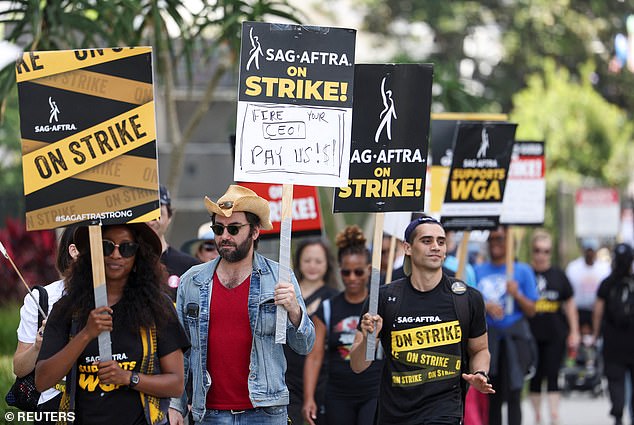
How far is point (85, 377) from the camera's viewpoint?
602 cm

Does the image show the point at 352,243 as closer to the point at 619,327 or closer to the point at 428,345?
the point at 428,345

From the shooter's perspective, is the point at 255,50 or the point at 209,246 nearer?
the point at 255,50

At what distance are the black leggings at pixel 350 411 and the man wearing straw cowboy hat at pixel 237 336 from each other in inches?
91.0

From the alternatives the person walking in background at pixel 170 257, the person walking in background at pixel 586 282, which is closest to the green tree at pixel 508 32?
the person walking in background at pixel 586 282

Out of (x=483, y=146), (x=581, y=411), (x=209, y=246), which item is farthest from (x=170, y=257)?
(x=581, y=411)

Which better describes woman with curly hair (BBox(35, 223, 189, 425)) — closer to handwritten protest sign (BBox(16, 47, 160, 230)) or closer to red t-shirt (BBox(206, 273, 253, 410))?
handwritten protest sign (BBox(16, 47, 160, 230))

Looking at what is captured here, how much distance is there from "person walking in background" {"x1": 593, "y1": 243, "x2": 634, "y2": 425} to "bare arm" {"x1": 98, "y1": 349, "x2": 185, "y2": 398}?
824cm

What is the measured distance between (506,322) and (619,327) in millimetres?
2354

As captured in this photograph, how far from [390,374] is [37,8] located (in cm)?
435

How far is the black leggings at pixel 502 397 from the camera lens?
37.9ft

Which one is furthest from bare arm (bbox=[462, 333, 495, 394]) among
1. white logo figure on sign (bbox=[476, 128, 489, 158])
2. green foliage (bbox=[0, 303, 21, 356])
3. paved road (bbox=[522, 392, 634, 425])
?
paved road (bbox=[522, 392, 634, 425])

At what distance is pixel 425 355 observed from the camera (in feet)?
24.9

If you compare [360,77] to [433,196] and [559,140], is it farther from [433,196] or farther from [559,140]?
[559,140]

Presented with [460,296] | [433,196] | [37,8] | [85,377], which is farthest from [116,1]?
[85,377]
